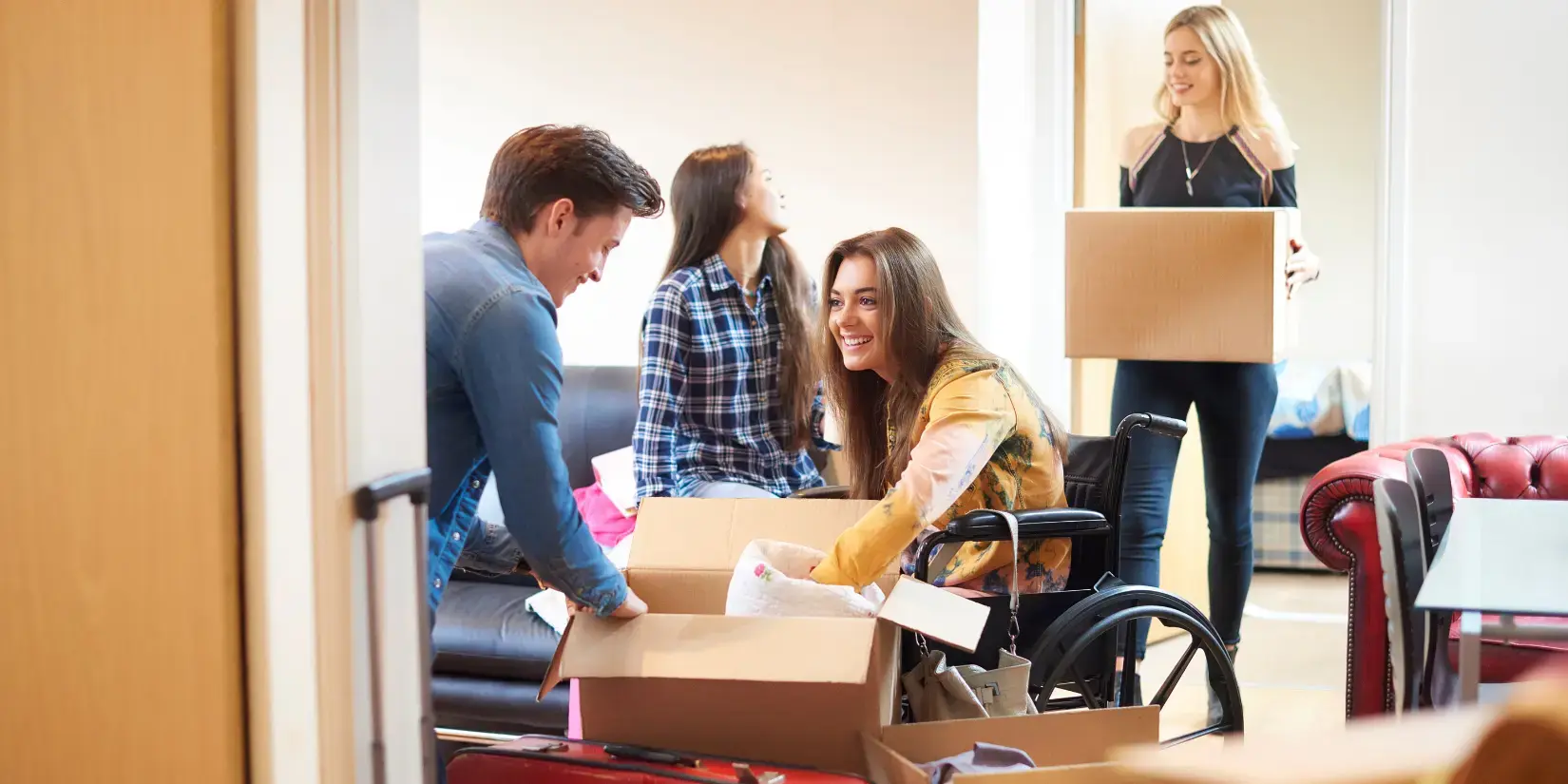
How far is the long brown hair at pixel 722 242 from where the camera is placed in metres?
2.87

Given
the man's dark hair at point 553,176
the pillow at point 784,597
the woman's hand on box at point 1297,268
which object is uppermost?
the man's dark hair at point 553,176

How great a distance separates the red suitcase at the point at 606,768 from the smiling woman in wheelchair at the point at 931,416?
48 centimetres

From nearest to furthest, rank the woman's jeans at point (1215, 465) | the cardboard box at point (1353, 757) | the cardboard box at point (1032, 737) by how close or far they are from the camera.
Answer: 1. the cardboard box at point (1353, 757)
2. the cardboard box at point (1032, 737)
3. the woman's jeans at point (1215, 465)

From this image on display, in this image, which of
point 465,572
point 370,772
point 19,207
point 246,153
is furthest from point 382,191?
point 465,572

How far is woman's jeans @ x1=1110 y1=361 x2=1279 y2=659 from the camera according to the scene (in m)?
2.99

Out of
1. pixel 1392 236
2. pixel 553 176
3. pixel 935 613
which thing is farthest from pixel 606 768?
pixel 1392 236

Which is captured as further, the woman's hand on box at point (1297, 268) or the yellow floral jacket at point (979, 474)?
the woman's hand on box at point (1297, 268)

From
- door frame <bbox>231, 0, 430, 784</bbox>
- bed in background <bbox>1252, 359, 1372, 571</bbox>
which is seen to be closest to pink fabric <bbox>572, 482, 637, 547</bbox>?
door frame <bbox>231, 0, 430, 784</bbox>

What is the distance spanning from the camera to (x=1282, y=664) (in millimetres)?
3488

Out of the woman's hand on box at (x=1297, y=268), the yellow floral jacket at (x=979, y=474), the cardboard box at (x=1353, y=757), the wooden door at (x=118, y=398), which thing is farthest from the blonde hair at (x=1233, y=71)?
the cardboard box at (x=1353, y=757)

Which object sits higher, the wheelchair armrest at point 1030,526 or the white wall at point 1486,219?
the white wall at point 1486,219

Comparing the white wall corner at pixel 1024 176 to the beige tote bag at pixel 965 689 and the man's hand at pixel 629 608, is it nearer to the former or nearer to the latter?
the beige tote bag at pixel 965 689

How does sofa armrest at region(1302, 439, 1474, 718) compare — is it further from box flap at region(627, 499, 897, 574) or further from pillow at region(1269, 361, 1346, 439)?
pillow at region(1269, 361, 1346, 439)

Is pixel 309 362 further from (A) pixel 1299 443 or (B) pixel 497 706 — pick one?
(A) pixel 1299 443
